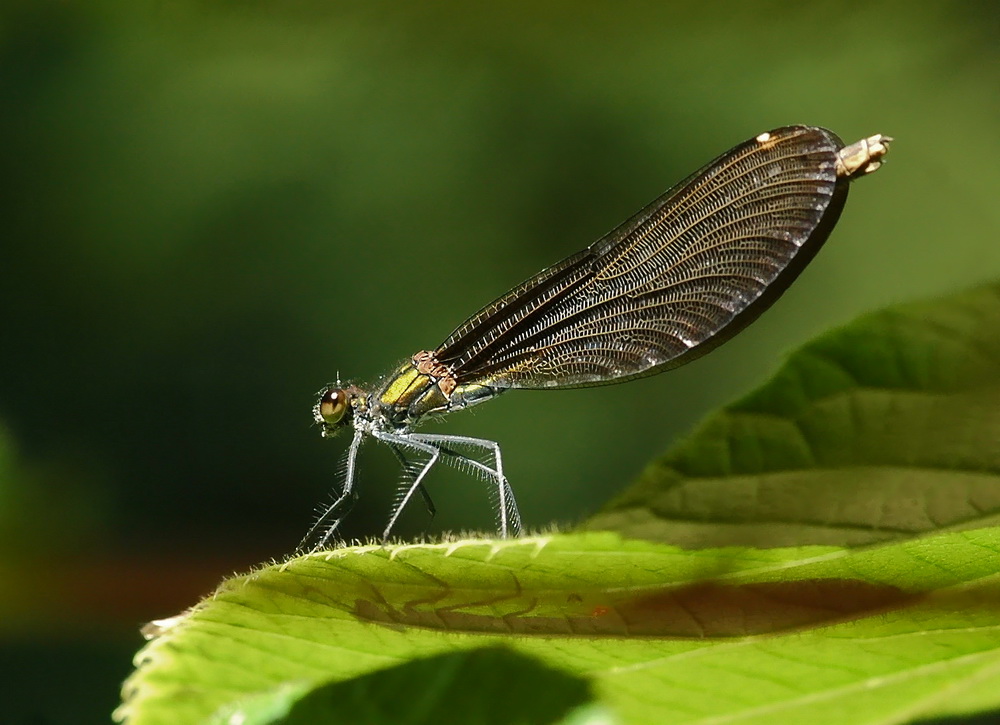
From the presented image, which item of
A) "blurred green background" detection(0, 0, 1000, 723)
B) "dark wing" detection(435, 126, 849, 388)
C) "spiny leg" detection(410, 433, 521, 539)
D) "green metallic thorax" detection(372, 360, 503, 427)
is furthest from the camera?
"blurred green background" detection(0, 0, 1000, 723)

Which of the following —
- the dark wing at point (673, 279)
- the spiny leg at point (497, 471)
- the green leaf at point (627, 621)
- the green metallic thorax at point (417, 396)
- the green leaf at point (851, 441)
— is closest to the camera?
the green leaf at point (627, 621)

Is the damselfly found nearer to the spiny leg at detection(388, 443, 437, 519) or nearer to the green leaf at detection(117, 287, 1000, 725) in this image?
the spiny leg at detection(388, 443, 437, 519)

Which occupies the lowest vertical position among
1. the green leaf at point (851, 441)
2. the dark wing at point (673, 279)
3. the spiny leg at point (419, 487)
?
the spiny leg at point (419, 487)

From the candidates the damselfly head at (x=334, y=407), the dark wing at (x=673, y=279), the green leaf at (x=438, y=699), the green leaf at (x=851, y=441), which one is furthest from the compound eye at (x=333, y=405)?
the green leaf at (x=438, y=699)

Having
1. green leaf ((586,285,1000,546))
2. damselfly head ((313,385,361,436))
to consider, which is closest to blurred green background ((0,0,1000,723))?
damselfly head ((313,385,361,436))

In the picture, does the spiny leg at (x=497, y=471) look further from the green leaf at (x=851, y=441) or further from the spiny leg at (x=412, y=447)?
the green leaf at (x=851, y=441)

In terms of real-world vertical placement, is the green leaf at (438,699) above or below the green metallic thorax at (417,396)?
below
